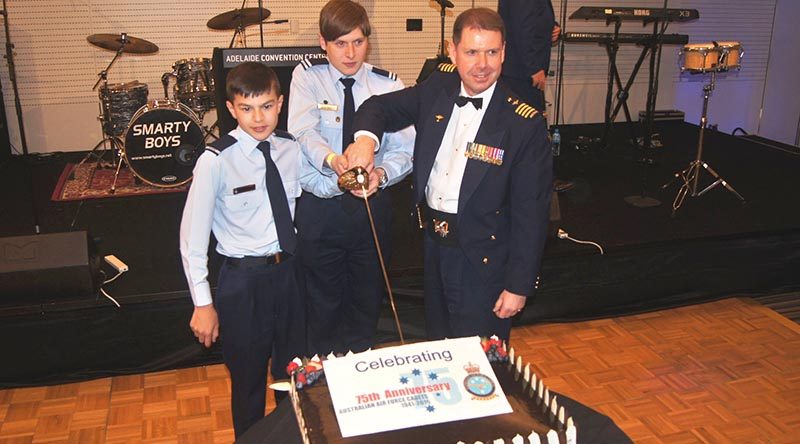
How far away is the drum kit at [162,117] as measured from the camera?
568 cm

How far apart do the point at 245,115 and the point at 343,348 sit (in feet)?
4.41

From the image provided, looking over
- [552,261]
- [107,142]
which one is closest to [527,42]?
[552,261]

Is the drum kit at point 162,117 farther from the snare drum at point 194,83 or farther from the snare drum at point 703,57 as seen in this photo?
the snare drum at point 703,57

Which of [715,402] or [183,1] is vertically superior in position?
[183,1]

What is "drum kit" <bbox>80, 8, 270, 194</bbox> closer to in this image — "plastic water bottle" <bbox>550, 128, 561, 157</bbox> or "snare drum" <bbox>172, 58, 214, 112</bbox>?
"snare drum" <bbox>172, 58, 214, 112</bbox>

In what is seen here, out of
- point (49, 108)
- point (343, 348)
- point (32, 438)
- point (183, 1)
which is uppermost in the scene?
point (183, 1)

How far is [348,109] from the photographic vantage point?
10.2ft

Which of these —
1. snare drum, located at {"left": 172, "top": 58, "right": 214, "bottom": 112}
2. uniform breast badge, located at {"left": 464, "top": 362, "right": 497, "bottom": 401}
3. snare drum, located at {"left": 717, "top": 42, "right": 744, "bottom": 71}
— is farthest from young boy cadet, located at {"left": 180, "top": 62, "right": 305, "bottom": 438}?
snare drum, located at {"left": 717, "top": 42, "right": 744, "bottom": 71}

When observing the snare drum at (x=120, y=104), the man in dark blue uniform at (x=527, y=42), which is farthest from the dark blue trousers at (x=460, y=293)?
the snare drum at (x=120, y=104)

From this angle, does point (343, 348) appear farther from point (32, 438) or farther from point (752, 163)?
point (752, 163)

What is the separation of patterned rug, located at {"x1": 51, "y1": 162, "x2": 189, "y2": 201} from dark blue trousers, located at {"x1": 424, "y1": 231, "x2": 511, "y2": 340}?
3604 millimetres

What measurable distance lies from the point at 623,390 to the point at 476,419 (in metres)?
Answer: 2.15

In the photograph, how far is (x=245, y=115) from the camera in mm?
2576

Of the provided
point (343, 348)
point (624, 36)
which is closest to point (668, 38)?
point (624, 36)
